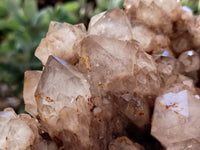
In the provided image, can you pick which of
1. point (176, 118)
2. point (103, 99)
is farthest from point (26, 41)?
point (176, 118)

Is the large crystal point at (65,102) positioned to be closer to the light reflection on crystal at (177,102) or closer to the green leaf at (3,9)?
the light reflection on crystal at (177,102)

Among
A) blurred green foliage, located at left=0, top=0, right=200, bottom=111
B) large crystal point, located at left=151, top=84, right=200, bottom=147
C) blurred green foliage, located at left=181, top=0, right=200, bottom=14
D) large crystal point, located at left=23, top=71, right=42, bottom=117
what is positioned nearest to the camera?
large crystal point, located at left=151, top=84, right=200, bottom=147

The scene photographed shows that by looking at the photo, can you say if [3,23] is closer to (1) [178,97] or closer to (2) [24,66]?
(2) [24,66]

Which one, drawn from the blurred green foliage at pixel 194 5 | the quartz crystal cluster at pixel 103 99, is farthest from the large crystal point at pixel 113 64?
the blurred green foliage at pixel 194 5

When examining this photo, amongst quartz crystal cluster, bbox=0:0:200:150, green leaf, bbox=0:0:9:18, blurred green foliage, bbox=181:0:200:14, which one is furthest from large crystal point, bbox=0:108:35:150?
green leaf, bbox=0:0:9:18

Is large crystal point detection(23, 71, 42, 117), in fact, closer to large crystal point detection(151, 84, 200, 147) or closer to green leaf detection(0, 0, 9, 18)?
large crystal point detection(151, 84, 200, 147)

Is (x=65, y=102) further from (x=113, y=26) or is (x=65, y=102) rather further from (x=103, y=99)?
(x=113, y=26)

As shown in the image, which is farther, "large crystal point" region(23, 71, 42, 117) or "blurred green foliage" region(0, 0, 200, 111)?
"blurred green foliage" region(0, 0, 200, 111)
